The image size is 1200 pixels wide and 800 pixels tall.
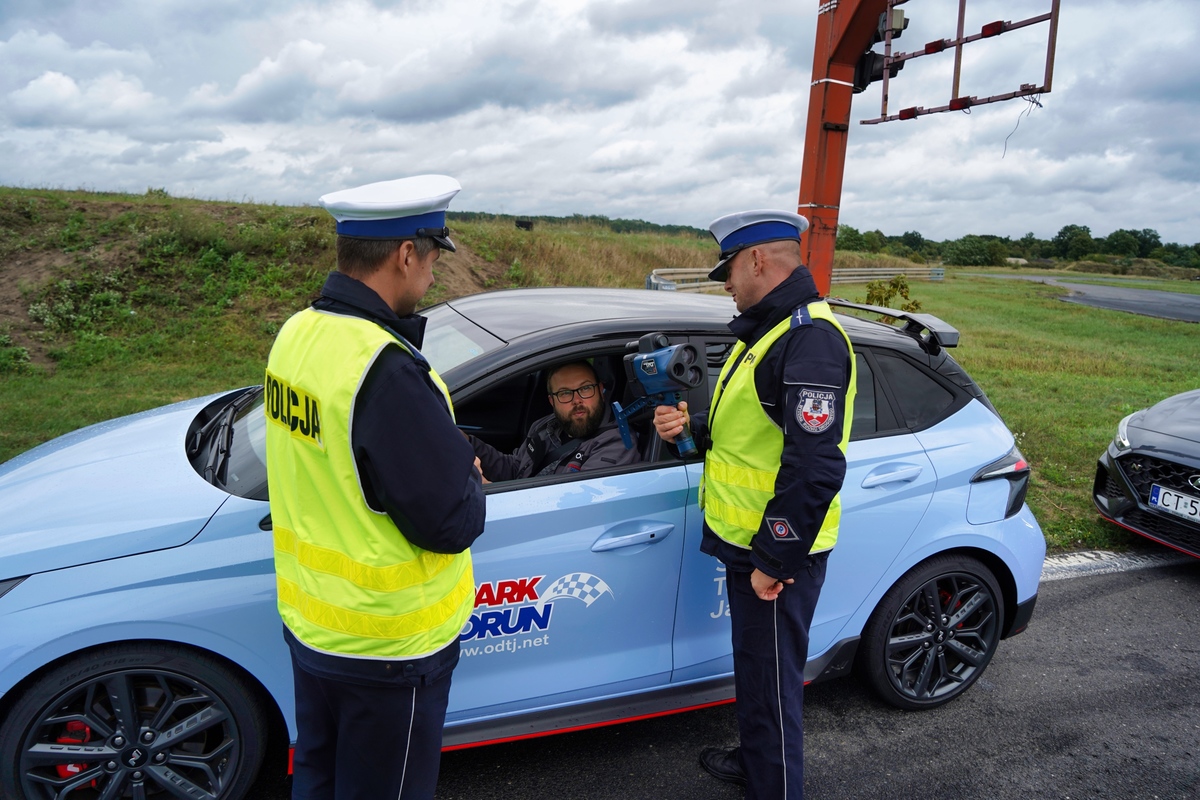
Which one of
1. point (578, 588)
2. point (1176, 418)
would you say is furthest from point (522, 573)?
point (1176, 418)

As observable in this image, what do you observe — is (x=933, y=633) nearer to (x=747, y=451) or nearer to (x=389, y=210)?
(x=747, y=451)

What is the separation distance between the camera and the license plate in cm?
427

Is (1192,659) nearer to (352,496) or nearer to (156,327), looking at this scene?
(352,496)

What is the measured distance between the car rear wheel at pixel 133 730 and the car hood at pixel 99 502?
0.29m

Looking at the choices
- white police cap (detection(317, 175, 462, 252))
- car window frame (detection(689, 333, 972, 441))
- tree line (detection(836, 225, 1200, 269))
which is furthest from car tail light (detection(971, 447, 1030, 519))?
tree line (detection(836, 225, 1200, 269))

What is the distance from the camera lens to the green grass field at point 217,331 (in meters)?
6.82

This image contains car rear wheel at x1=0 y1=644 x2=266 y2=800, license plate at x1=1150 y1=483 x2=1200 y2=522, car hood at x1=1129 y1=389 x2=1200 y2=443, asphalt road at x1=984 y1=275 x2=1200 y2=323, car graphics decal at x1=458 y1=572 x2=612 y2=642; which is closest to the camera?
car rear wheel at x1=0 y1=644 x2=266 y2=800

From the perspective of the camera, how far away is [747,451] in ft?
7.39

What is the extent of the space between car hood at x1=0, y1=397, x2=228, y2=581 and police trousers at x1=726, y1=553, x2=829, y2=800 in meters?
1.63

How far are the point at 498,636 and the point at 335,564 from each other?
881 mm

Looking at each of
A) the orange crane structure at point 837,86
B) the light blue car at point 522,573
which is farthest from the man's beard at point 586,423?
the orange crane structure at point 837,86

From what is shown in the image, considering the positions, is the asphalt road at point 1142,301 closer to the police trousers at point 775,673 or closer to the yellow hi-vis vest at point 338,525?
the police trousers at point 775,673

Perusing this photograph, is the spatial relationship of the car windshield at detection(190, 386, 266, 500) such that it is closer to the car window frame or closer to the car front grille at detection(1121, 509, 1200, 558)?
the car window frame

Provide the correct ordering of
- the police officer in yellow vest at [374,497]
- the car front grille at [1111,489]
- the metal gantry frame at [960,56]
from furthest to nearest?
the metal gantry frame at [960,56] < the car front grille at [1111,489] < the police officer in yellow vest at [374,497]
